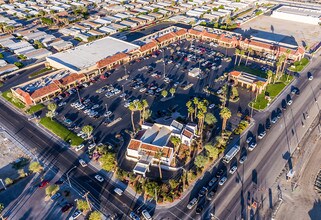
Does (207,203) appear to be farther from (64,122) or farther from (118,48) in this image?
(118,48)

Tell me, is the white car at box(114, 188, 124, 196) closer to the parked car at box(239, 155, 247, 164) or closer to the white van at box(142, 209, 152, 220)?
the white van at box(142, 209, 152, 220)

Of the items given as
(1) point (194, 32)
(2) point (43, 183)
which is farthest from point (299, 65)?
(2) point (43, 183)

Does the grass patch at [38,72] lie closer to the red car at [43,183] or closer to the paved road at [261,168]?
the red car at [43,183]

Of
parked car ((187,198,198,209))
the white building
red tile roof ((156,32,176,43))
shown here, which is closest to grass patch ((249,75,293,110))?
the white building

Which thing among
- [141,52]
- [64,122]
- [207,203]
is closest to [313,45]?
[141,52]

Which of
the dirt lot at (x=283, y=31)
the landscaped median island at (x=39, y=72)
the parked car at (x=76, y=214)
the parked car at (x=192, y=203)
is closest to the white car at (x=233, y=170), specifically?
the parked car at (x=192, y=203)
